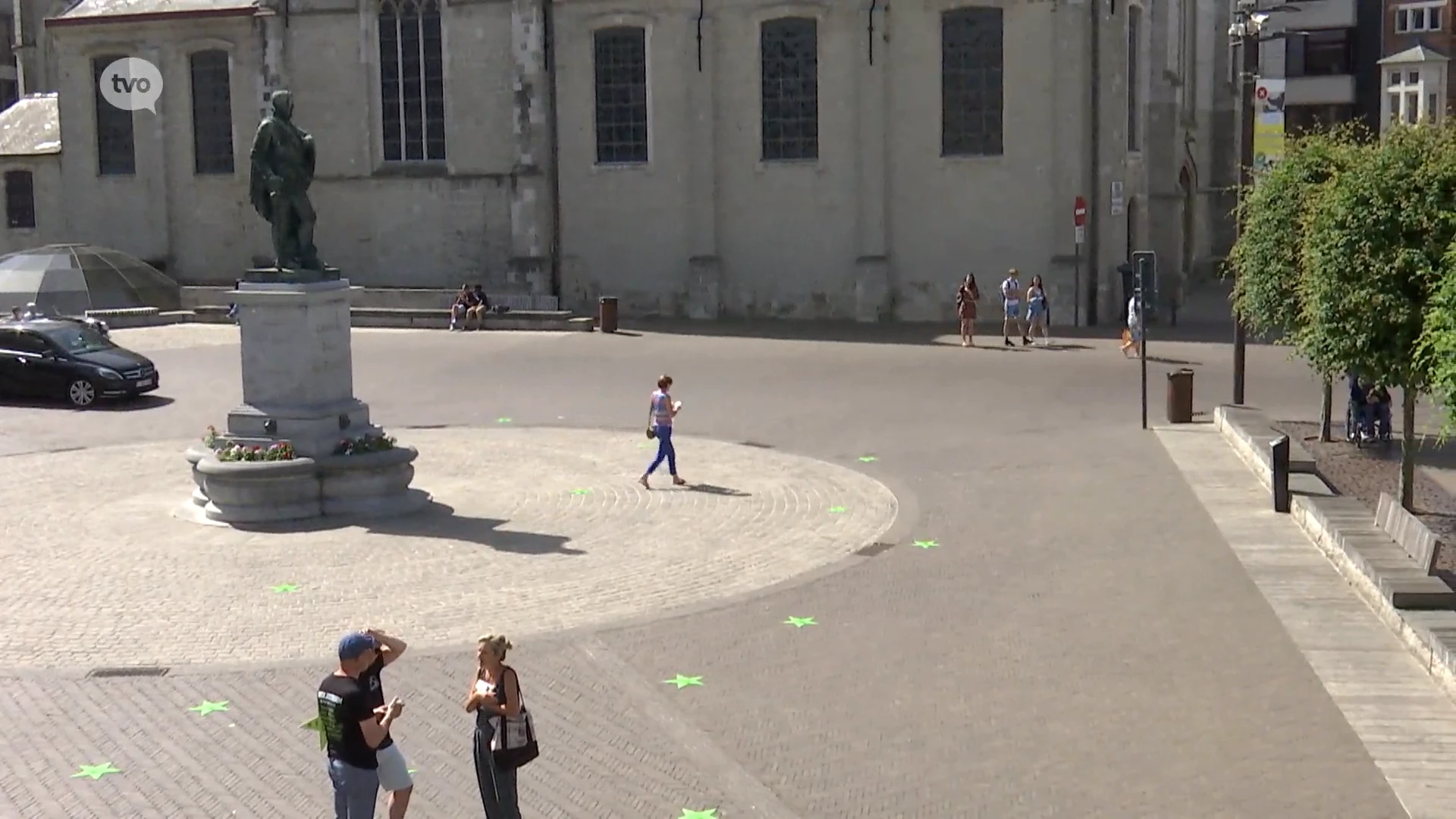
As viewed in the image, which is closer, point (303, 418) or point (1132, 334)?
point (303, 418)

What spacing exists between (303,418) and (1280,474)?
10641mm

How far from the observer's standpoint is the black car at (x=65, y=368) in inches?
1052

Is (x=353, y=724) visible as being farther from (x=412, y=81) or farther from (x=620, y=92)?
(x=412, y=81)

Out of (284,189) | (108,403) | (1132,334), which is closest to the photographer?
(284,189)

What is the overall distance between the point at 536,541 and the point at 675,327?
863 inches

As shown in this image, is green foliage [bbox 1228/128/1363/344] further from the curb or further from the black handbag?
the black handbag

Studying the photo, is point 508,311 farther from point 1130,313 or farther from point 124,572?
point 124,572

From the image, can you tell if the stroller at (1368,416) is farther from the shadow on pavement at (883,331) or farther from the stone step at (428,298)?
the stone step at (428,298)

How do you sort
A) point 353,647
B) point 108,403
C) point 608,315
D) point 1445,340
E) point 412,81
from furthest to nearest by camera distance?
point 412,81
point 608,315
point 108,403
point 1445,340
point 353,647

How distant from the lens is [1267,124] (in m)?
24.2

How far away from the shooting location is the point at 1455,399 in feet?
37.8

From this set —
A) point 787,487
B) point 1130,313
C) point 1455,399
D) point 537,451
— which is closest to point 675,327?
point 1130,313

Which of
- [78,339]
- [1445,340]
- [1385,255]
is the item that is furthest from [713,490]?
[78,339]

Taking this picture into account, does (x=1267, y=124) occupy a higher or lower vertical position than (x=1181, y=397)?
higher
